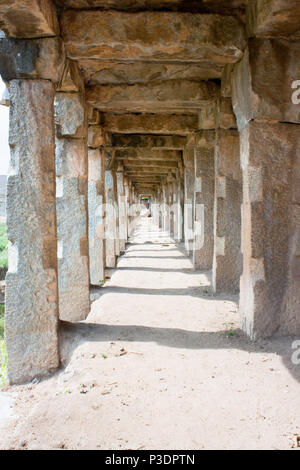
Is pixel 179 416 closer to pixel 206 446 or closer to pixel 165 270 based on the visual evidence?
pixel 206 446

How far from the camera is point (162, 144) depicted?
33.3 feet

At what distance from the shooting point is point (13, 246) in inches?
152

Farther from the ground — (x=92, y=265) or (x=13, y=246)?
(x=13, y=246)

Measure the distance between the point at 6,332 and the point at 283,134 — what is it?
3592mm

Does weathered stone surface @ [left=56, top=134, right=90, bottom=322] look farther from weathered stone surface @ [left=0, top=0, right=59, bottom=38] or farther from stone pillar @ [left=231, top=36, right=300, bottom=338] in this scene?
stone pillar @ [left=231, top=36, right=300, bottom=338]

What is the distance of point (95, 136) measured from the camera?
7992mm

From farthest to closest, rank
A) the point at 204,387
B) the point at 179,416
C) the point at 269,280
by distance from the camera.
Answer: the point at 269,280
the point at 204,387
the point at 179,416

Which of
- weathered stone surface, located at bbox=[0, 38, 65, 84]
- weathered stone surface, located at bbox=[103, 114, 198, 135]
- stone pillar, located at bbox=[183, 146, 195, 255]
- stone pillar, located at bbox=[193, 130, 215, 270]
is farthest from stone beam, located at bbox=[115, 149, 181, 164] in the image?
weathered stone surface, located at bbox=[0, 38, 65, 84]

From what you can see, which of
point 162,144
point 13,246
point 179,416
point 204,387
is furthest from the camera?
point 162,144

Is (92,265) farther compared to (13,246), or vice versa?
(92,265)

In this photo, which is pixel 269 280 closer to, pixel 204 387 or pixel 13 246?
pixel 204 387

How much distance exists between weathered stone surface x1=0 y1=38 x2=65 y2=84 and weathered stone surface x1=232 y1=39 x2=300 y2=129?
206 cm
